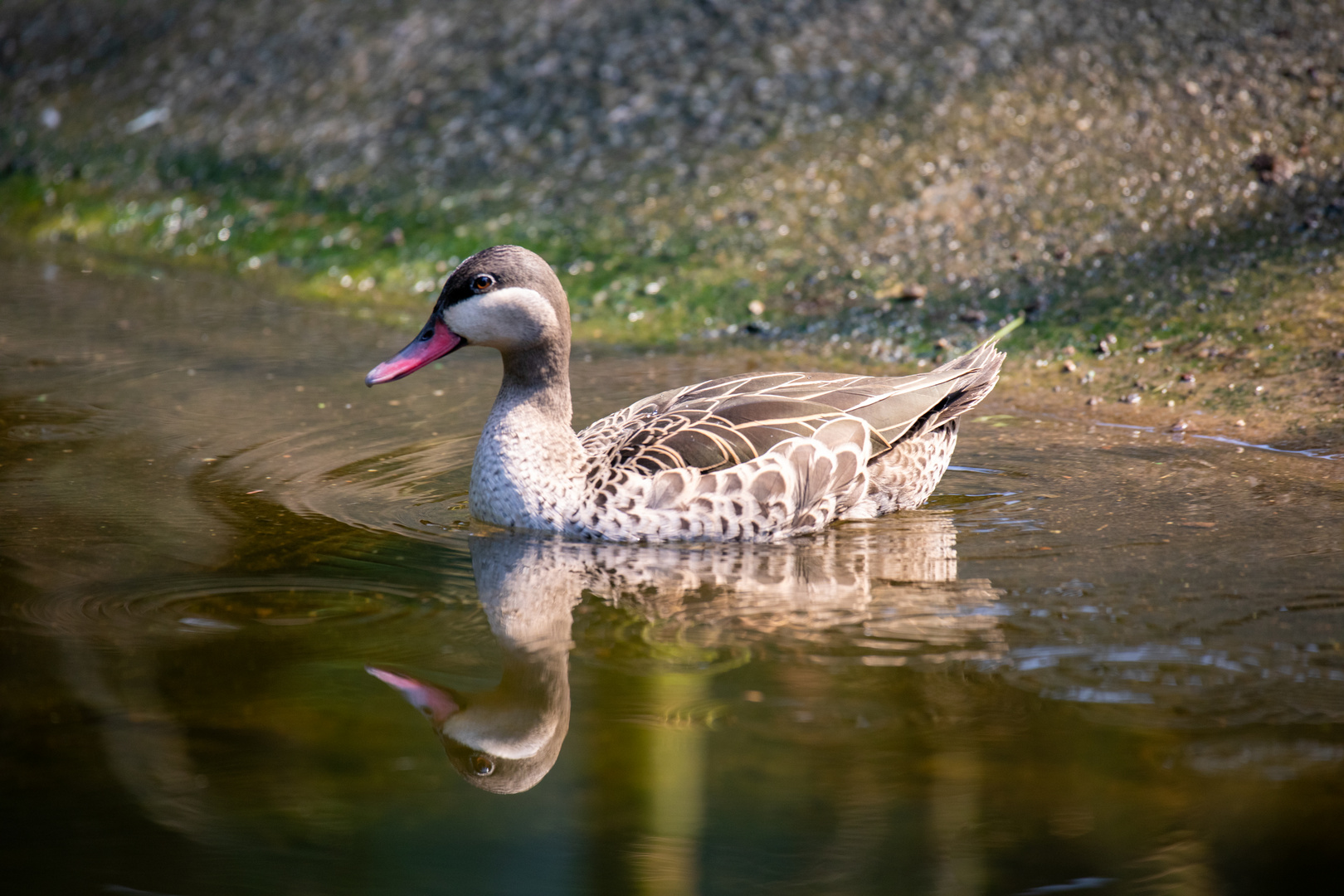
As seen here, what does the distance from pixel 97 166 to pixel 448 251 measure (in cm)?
393

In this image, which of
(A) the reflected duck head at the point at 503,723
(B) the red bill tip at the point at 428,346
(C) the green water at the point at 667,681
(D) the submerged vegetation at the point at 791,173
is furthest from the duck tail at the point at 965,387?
(A) the reflected duck head at the point at 503,723

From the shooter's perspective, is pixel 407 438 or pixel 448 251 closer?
pixel 407 438

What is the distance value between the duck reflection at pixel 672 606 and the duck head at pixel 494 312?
2.74 ft

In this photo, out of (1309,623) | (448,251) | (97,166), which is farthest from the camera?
(97,166)

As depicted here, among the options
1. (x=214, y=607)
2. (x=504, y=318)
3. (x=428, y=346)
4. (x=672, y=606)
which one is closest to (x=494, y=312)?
(x=504, y=318)

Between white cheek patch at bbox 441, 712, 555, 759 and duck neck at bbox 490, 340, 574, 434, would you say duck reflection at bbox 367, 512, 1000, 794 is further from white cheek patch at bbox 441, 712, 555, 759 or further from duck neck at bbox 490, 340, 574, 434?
duck neck at bbox 490, 340, 574, 434

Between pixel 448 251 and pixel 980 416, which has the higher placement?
pixel 448 251

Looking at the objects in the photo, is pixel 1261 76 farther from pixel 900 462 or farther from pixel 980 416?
pixel 900 462

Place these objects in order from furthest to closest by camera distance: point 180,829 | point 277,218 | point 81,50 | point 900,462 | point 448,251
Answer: point 81,50
point 277,218
point 448,251
point 900,462
point 180,829

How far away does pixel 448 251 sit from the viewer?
10.1 m

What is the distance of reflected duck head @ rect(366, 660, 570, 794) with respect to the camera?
405 centimetres

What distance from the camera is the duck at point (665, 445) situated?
5.75 m

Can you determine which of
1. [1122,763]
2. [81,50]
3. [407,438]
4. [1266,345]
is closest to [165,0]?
[81,50]

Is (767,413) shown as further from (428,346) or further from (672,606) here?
(428,346)
